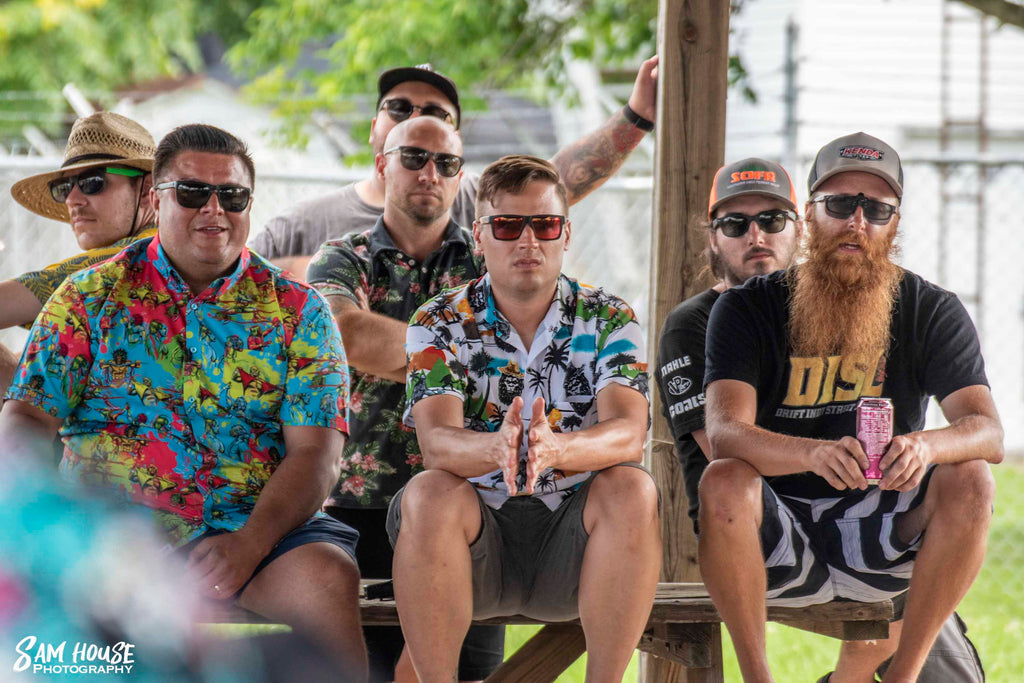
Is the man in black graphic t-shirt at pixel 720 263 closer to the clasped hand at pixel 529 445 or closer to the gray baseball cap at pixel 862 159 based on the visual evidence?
the gray baseball cap at pixel 862 159

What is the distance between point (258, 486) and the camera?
134 inches

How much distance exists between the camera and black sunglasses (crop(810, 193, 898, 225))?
12.1ft

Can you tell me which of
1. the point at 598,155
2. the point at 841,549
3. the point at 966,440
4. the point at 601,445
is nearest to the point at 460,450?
the point at 601,445

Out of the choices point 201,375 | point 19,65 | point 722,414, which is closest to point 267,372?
point 201,375

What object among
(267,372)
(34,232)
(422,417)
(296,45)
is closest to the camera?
(422,417)

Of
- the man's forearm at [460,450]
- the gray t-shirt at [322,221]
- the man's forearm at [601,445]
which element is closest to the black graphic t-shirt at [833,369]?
the man's forearm at [601,445]

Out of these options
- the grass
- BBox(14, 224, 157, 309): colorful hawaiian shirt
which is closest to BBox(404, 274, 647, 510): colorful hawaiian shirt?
BBox(14, 224, 157, 309): colorful hawaiian shirt

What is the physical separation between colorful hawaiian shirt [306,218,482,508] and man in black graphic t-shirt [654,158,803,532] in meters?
0.76

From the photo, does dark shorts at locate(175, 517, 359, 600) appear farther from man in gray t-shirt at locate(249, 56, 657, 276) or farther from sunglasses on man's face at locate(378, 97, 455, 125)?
sunglasses on man's face at locate(378, 97, 455, 125)

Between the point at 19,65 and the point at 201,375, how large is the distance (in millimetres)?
14962

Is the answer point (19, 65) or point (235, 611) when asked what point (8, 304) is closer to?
point (235, 611)

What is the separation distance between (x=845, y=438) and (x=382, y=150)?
2.09 metres

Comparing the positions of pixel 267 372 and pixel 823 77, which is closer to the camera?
pixel 267 372

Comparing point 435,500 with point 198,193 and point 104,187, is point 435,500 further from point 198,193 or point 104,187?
point 104,187
